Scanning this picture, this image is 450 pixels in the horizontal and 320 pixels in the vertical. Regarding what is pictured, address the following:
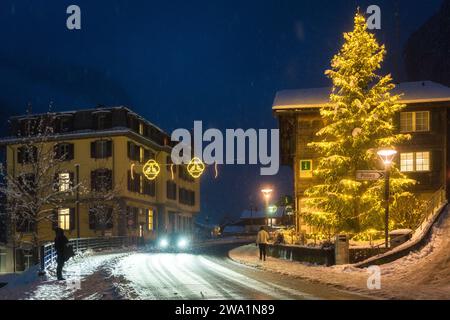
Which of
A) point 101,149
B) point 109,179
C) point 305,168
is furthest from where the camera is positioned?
point 101,149

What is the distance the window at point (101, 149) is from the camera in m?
59.4

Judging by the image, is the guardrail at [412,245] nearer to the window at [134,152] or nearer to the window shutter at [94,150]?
the window at [134,152]

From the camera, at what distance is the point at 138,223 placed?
6216 cm

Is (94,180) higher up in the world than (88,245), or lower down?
higher up

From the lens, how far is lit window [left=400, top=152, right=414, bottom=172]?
38.6 m

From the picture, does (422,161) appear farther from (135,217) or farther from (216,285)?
(135,217)

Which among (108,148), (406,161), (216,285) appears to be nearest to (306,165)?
(406,161)

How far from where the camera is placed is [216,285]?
1769cm

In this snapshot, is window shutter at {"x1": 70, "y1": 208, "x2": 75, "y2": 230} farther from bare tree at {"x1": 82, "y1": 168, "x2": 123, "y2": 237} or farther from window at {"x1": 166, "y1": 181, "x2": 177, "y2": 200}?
window at {"x1": 166, "y1": 181, "x2": 177, "y2": 200}

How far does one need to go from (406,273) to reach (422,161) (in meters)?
20.5
